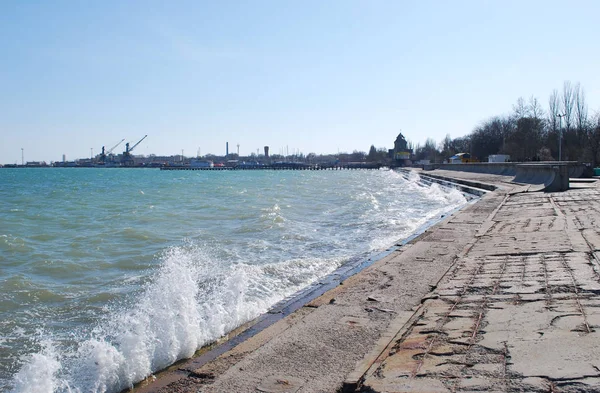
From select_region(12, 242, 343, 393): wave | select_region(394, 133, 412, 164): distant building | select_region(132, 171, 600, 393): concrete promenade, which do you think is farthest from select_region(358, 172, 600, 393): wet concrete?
select_region(394, 133, 412, 164): distant building

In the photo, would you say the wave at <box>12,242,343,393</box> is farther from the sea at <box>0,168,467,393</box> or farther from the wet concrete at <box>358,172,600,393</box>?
the wet concrete at <box>358,172,600,393</box>

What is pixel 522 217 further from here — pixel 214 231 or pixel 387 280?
pixel 214 231

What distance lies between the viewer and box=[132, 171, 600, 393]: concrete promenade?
4066mm

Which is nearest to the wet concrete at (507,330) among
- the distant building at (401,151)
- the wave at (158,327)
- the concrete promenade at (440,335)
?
the concrete promenade at (440,335)

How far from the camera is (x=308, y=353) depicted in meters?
5.14

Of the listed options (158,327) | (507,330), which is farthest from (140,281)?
(507,330)

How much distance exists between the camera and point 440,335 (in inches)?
201

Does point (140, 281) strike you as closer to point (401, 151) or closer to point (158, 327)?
point (158, 327)

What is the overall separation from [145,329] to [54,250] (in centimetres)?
934

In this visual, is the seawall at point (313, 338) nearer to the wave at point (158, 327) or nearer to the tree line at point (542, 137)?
the wave at point (158, 327)

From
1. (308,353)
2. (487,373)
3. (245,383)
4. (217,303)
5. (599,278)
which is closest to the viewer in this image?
(487,373)

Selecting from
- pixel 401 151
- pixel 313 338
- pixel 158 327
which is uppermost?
pixel 401 151

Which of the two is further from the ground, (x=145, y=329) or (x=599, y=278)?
(x=599, y=278)

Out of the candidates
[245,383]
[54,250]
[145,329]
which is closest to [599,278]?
[245,383]
